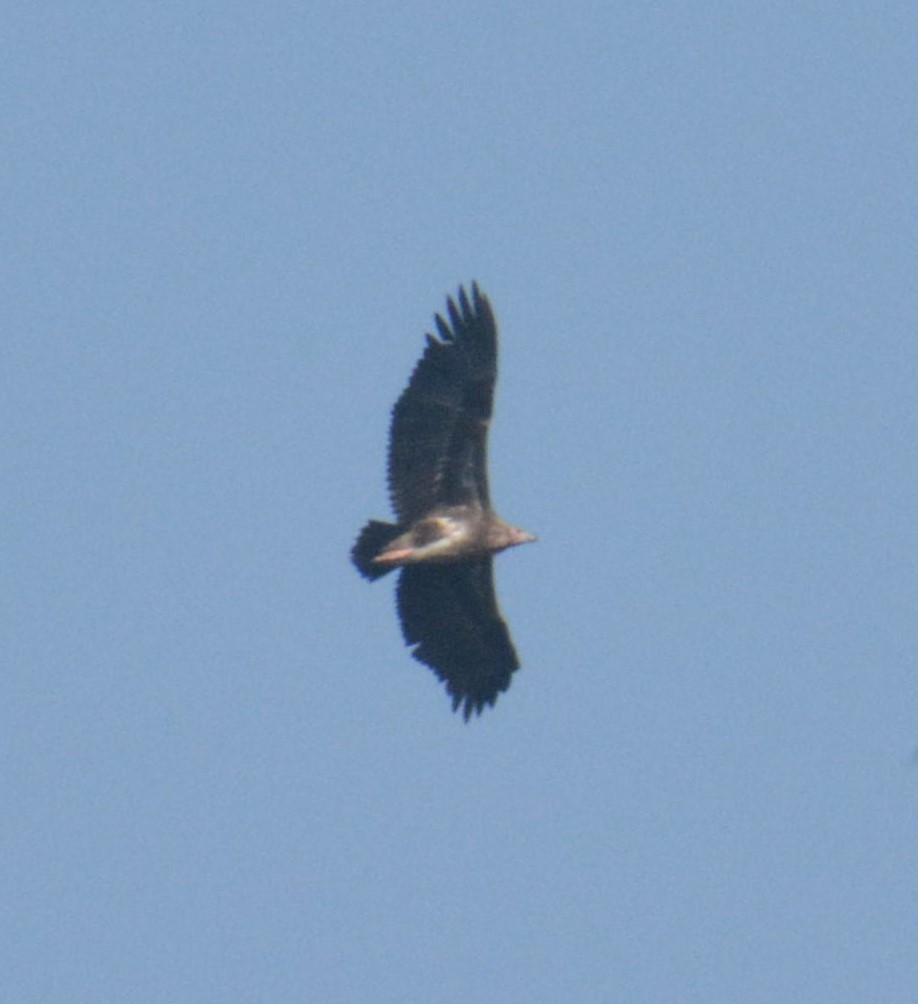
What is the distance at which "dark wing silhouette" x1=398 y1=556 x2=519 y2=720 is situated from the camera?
33469 mm

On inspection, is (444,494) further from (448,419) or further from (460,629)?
(460,629)

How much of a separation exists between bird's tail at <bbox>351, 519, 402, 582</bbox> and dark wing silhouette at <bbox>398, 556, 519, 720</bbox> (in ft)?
2.62

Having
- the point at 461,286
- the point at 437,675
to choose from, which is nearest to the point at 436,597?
the point at 437,675

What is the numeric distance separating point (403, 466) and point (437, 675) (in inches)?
91.5

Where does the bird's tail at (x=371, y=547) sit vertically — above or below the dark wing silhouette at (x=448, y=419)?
below

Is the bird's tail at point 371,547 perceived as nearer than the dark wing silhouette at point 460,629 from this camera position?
Yes

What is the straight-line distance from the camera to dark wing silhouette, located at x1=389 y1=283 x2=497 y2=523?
1283 inches

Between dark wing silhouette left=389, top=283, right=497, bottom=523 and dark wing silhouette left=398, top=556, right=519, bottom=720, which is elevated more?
dark wing silhouette left=389, top=283, right=497, bottom=523

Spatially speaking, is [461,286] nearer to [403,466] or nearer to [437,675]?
[403,466]

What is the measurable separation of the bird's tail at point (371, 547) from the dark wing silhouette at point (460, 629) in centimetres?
80

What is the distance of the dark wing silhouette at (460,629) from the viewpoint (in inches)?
1318

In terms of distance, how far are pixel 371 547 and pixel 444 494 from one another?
1010 millimetres

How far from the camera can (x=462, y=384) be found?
32625 millimetres

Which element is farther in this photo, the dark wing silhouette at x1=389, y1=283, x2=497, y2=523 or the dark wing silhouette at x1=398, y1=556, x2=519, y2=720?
the dark wing silhouette at x1=398, y1=556, x2=519, y2=720
